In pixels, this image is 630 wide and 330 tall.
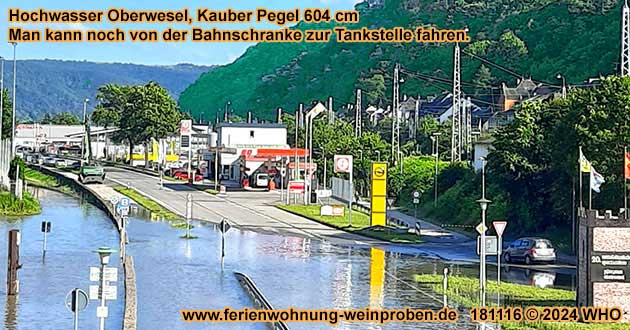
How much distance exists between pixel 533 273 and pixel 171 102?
84.5 m

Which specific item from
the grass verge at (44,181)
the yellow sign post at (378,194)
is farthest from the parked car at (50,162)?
the yellow sign post at (378,194)

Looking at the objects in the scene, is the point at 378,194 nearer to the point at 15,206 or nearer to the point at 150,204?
the point at 150,204

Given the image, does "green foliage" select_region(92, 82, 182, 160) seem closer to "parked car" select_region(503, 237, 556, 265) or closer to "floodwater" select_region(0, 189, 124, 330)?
"floodwater" select_region(0, 189, 124, 330)

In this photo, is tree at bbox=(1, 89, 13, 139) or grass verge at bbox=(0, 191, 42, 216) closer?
grass verge at bbox=(0, 191, 42, 216)

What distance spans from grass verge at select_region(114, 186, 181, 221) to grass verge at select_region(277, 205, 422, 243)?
341 inches

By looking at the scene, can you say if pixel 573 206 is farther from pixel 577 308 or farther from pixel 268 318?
pixel 268 318

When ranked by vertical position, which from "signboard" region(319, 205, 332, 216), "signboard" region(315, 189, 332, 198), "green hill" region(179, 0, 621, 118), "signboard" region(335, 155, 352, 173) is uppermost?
"green hill" region(179, 0, 621, 118)

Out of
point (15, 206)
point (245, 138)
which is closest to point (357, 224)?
point (15, 206)

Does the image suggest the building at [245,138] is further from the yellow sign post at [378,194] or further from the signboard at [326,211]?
the yellow sign post at [378,194]

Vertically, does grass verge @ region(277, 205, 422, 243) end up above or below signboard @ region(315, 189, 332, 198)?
below

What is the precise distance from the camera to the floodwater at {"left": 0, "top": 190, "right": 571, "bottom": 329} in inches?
1051

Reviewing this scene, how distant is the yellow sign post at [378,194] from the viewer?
57.5m

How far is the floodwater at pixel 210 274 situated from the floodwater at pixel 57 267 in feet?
0.10

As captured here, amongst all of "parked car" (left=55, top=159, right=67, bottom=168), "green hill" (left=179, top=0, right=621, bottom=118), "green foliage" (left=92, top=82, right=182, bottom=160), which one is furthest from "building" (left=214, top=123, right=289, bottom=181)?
"parked car" (left=55, top=159, right=67, bottom=168)
